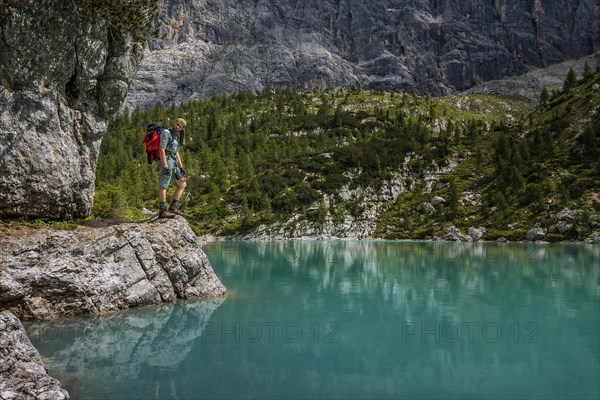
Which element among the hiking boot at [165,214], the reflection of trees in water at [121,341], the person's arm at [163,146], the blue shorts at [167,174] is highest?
the person's arm at [163,146]

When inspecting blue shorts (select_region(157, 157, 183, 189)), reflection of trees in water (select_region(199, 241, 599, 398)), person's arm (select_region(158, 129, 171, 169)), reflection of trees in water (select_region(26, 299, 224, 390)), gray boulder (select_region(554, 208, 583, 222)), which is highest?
Result: person's arm (select_region(158, 129, 171, 169))

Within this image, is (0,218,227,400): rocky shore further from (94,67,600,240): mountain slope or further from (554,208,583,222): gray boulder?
(554,208,583,222): gray boulder

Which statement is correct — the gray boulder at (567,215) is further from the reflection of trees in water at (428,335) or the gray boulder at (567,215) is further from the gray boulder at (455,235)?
the reflection of trees in water at (428,335)

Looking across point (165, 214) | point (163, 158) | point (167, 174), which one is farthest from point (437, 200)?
point (163, 158)

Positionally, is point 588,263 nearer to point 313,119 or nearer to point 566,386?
point 566,386

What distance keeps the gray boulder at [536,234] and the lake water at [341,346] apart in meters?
62.1

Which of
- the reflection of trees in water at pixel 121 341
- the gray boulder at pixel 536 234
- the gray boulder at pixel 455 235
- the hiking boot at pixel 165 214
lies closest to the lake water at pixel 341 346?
the reflection of trees in water at pixel 121 341

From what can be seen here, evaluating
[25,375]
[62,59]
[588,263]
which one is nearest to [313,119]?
[588,263]

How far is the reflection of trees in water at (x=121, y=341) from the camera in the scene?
12.1m

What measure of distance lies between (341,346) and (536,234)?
79.5 metres

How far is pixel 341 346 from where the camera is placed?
1397 centimetres

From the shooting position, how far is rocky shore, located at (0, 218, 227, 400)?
54.6 feet

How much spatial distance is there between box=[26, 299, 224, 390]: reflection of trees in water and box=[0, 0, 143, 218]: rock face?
590 centimetres

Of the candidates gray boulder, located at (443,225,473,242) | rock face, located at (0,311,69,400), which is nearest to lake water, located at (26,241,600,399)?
rock face, located at (0,311,69,400)
